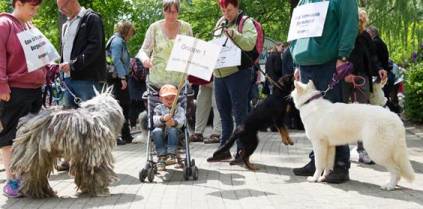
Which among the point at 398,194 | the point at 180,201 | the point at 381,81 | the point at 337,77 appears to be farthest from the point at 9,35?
the point at 381,81

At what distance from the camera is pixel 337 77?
6.28m

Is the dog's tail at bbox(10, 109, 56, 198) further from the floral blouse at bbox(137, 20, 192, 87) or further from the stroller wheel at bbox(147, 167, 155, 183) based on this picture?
the floral blouse at bbox(137, 20, 192, 87)

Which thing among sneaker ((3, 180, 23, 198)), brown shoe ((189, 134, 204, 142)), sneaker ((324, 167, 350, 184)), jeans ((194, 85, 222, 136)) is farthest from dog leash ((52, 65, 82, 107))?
jeans ((194, 85, 222, 136))

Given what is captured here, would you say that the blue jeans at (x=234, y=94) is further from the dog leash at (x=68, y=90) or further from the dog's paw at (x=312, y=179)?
the dog leash at (x=68, y=90)

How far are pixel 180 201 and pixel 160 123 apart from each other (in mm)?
1444

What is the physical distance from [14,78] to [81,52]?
118cm

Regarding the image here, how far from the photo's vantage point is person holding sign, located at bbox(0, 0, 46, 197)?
563 cm

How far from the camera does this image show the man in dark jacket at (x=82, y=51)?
669 cm

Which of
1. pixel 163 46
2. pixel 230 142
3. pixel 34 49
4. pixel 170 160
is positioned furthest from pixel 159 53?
pixel 34 49

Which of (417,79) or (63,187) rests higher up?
(417,79)

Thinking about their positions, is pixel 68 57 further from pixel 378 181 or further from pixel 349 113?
pixel 378 181

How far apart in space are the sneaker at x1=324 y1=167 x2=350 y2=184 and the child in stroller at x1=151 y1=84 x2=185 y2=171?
168cm

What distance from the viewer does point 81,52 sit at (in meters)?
6.80

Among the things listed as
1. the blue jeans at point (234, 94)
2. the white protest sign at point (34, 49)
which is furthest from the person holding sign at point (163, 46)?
the white protest sign at point (34, 49)
